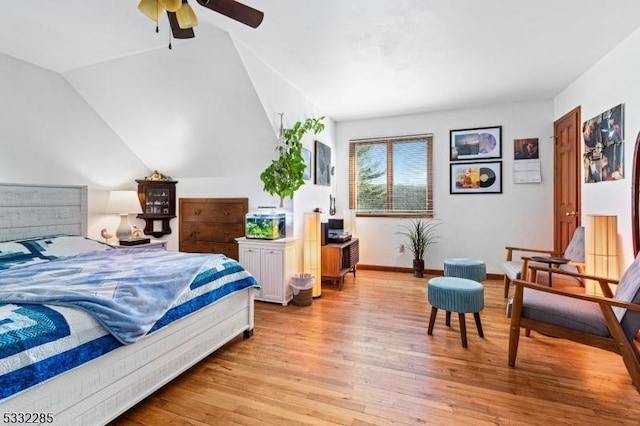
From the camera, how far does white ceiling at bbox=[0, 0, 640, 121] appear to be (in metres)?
2.25

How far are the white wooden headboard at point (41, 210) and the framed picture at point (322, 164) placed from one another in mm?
2833

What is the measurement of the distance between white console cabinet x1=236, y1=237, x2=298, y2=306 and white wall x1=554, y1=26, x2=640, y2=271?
3131 millimetres

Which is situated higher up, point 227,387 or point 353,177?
point 353,177

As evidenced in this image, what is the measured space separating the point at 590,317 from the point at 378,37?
2.55 m

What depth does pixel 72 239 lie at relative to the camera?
3.11m

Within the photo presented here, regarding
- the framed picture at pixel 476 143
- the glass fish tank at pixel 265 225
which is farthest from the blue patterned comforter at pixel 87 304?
the framed picture at pixel 476 143

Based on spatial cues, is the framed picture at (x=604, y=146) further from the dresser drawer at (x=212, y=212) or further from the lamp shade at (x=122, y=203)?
the lamp shade at (x=122, y=203)

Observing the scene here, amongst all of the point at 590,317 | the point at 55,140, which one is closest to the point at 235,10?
the point at 590,317

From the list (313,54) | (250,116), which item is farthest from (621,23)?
(250,116)

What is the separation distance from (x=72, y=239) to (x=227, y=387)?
237cm

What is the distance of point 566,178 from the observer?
3951 millimetres

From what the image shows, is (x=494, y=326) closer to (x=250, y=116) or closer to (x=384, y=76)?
(x=384, y=76)

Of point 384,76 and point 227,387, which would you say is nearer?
point 227,387

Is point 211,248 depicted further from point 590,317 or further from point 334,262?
point 590,317
